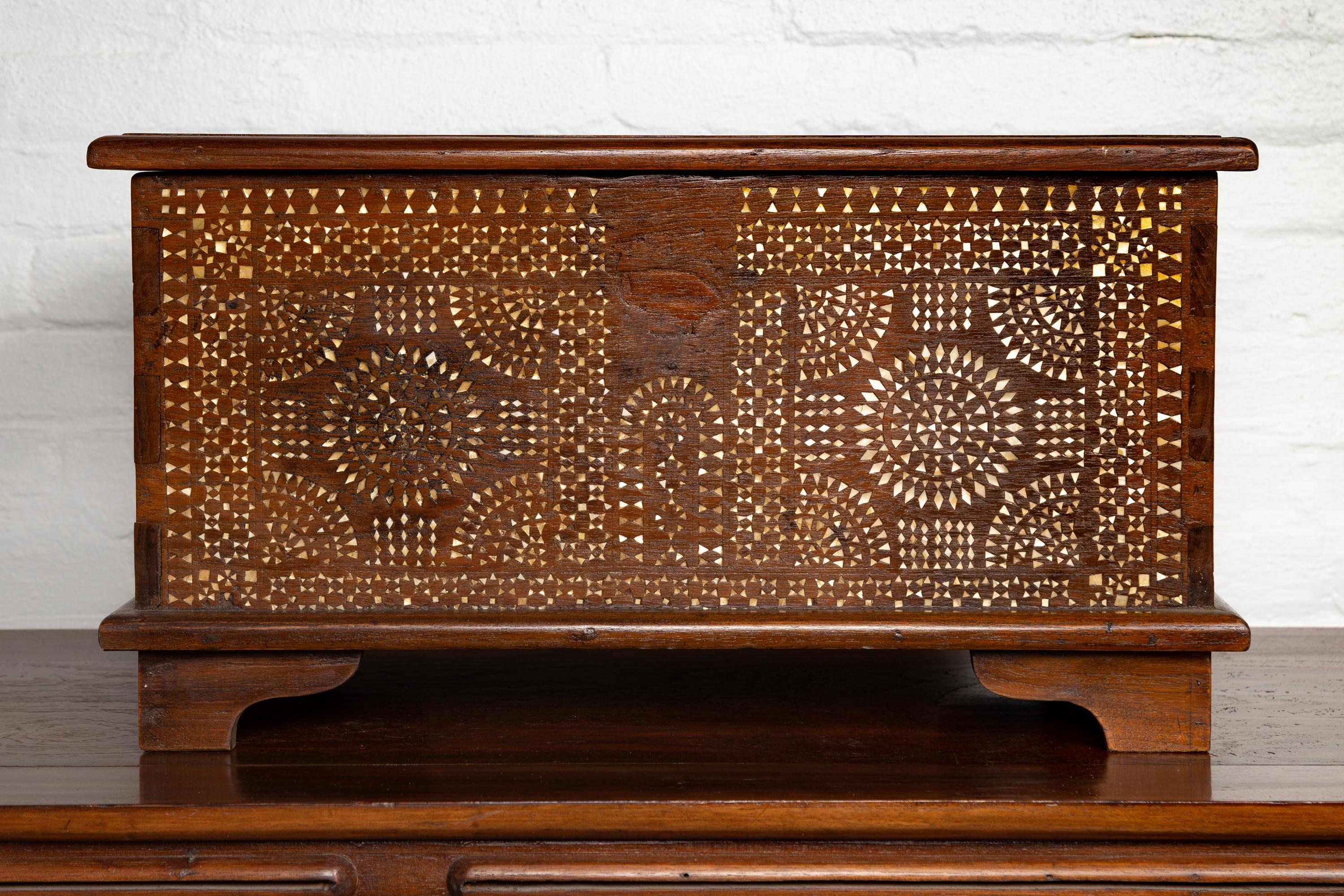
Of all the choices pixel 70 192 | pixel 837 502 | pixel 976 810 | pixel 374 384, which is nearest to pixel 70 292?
pixel 70 192

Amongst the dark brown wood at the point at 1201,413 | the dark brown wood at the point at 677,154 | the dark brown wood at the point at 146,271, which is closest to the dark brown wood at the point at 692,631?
the dark brown wood at the point at 1201,413

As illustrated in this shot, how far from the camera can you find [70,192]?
1.21 m

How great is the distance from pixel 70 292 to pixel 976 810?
3.58 ft

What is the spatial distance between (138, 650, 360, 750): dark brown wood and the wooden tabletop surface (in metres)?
0.02

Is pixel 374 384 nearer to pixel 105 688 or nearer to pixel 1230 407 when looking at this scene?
pixel 105 688

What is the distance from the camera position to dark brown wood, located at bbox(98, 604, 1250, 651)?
2.58 ft

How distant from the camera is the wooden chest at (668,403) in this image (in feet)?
2.60

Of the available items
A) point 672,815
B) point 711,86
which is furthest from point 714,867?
point 711,86

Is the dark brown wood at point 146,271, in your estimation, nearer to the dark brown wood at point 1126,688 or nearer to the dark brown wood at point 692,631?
the dark brown wood at point 692,631

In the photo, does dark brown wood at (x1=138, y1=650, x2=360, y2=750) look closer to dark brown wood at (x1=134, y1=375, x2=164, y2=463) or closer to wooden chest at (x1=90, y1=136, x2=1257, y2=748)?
wooden chest at (x1=90, y1=136, x2=1257, y2=748)

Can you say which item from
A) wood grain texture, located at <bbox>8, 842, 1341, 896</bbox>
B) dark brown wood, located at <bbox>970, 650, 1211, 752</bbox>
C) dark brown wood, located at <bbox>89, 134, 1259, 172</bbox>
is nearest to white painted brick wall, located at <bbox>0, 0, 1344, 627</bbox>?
dark brown wood, located at <bbox>89, 134, 1259, 172</bbox>

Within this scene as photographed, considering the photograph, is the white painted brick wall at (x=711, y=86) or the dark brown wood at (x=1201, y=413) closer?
the dark brown wood at (x=1201, y=413)

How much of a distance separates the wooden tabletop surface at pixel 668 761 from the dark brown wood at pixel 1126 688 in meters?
0.02

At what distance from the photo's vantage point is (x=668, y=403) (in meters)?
0.81
